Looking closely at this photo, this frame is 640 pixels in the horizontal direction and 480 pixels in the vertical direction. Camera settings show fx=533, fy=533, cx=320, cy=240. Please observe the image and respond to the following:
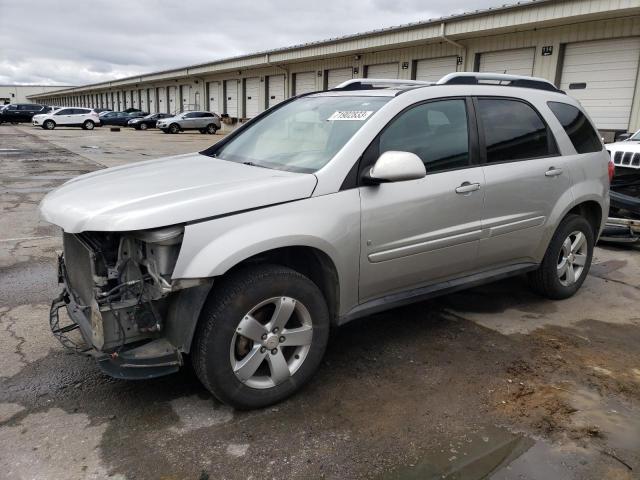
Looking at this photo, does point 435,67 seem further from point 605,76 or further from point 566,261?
point 566,261

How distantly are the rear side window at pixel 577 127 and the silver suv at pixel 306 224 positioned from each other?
0.03m

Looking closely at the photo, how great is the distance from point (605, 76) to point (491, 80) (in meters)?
13.1

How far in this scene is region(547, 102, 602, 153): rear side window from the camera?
14.9 feet

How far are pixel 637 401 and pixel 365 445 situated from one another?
5.64ft

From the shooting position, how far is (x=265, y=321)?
2.97m

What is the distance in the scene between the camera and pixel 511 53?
59.1 feet

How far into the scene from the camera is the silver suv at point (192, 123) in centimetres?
3750

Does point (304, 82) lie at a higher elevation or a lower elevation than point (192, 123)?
higher

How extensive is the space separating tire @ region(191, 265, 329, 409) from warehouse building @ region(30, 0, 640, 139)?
14264 mm

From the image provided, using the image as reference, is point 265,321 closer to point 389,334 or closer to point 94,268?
point 94,268

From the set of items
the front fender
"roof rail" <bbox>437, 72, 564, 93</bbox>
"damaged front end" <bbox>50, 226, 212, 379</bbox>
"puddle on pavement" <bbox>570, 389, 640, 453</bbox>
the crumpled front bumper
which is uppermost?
"roof rail" <bbox>437, 72, 564, 93</bbox>

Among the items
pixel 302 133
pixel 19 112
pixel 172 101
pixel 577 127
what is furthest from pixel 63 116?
pixel 577 127

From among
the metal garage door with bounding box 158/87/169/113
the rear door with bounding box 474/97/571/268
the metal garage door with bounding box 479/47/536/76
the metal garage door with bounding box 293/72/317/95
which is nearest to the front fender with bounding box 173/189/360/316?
the rear door with bounding box 474/97/571/268

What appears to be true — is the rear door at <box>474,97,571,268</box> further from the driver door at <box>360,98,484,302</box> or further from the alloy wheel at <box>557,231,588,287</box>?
the alloy wheel at <box>557,231,588,287</box>
